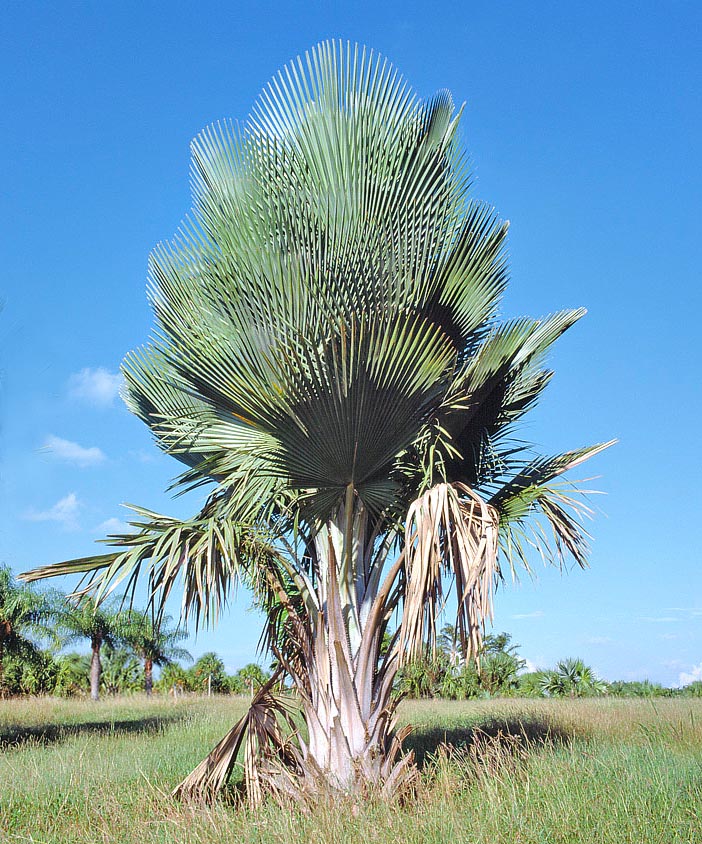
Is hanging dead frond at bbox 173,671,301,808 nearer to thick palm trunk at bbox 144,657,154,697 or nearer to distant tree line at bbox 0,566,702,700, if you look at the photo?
distant tree line at bbox 0,566,702,700

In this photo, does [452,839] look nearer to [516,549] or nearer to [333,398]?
[516,549]

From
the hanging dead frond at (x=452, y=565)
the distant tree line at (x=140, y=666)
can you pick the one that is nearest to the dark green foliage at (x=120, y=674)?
the distant tree line at (x=140, y=666)

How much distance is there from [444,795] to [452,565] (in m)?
1.62

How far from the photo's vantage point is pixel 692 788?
18.0 ft

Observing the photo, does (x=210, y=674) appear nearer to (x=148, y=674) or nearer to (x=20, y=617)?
(x=148, y=674)

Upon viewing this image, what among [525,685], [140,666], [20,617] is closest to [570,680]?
[525,685]

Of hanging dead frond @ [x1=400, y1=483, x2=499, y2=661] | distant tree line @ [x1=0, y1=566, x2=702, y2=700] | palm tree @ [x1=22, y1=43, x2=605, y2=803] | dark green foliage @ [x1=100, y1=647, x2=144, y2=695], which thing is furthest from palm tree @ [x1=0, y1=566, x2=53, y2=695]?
dark green foliage @ [x1=100, y1=647, x2=144, y2=695]

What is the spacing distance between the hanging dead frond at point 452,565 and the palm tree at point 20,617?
10694 mm

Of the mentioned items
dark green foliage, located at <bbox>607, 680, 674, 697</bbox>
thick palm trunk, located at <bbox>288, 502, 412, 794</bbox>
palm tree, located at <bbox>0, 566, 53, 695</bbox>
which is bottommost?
dark green foliage, located at <bbox>607, 680, 674, 697</bbox>

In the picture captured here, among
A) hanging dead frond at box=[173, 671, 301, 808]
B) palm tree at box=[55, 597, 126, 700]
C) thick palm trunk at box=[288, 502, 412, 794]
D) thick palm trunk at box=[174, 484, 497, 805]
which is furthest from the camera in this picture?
palm tree at box=[55, 597, 126, 700]

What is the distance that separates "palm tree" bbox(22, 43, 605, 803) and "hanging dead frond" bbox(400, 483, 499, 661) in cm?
2

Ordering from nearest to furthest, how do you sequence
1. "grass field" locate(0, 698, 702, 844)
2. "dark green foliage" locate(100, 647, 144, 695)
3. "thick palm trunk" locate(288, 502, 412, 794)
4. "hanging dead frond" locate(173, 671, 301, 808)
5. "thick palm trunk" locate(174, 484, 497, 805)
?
"grass field" locate(0, 698, 702, 844)
"thick palm trunk" locate(174, 484, 497, 805)
"thick palm trunk" locate(288, 502, 412, 794)
"hanging dead frond" locate(173, 671, 301, 808)
"dark green foliage" locate(100, 647, 144, 695)

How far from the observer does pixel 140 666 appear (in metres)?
34.1

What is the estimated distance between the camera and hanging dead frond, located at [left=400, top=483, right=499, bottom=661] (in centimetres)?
495
